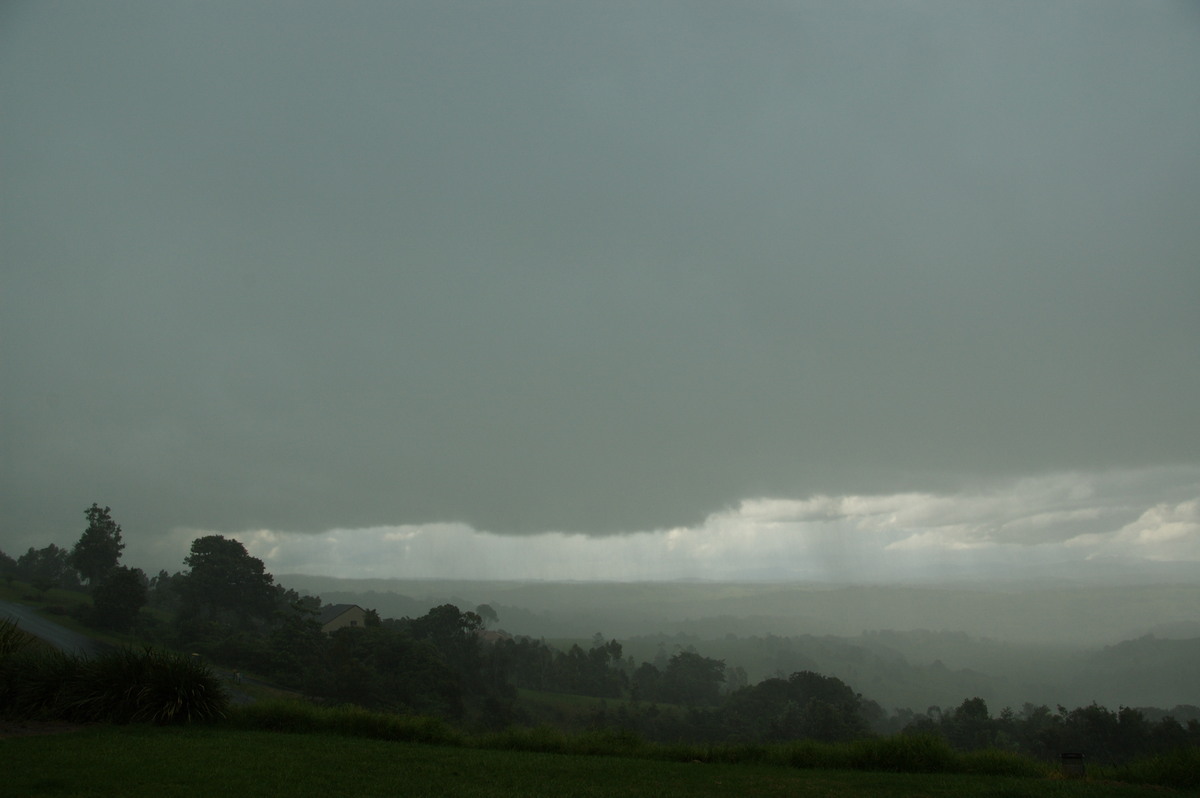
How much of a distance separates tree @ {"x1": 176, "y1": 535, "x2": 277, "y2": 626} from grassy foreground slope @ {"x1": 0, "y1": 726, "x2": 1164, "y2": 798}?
282 ft

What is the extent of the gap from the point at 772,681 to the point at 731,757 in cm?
7509

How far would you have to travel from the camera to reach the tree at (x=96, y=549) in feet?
300

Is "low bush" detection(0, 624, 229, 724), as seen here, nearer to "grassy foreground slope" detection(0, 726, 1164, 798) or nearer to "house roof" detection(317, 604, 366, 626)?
"grassy foreground slope" detection(0, 726, 1164, 798)

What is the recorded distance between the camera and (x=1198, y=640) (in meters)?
155

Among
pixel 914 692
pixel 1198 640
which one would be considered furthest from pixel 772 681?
pixel 1198 640

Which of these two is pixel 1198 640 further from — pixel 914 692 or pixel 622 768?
pixel 622 768

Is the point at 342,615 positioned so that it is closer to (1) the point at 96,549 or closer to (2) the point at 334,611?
(2) the point at 334,611

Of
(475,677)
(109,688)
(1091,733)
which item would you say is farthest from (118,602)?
(1091,733)

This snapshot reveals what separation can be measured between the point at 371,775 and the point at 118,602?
75185mm

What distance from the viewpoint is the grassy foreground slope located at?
1041 centimetres

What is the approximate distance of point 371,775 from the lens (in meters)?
11.8

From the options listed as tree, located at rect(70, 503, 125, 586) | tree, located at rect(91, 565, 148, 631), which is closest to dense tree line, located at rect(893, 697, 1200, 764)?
tree, located at rect(91, 565, 148, 631)

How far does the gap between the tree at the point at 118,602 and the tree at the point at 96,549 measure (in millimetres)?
30258

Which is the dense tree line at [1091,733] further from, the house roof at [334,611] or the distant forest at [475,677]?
the house roof at [334,611]
